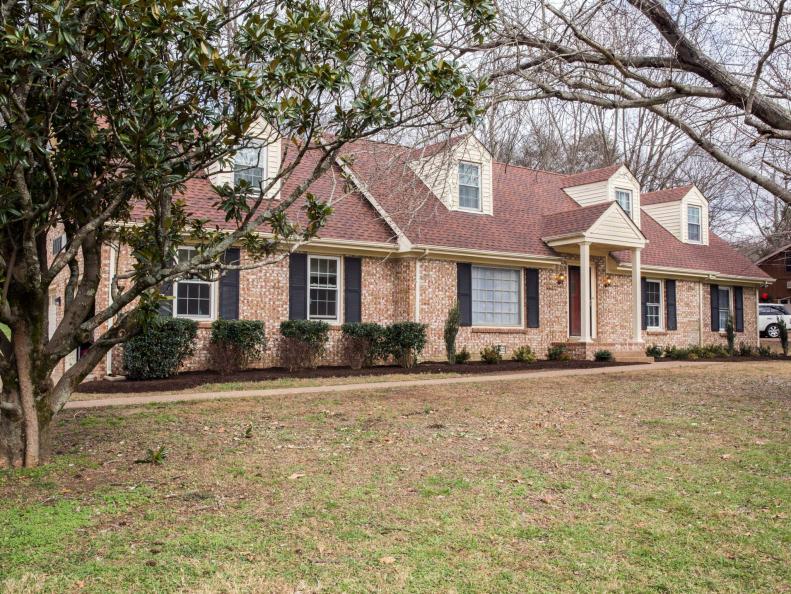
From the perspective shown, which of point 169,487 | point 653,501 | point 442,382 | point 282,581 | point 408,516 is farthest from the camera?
point 442,382

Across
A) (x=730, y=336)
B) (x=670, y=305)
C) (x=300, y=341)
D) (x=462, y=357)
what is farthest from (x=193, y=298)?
(x=730, y=336)

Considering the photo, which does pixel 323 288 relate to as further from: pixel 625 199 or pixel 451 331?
pixel 625 199

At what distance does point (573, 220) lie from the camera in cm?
1919

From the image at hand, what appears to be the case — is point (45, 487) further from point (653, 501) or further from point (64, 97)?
point (653, 501)

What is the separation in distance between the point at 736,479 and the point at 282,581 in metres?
→ 4.19

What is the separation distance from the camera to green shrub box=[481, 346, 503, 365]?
55.0 feet

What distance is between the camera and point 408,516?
192 inches

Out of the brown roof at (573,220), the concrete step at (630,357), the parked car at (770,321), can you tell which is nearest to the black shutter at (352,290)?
the brown roof at (573,220)

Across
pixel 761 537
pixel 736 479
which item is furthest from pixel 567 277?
pixel 761 537

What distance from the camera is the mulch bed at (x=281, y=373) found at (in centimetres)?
1166

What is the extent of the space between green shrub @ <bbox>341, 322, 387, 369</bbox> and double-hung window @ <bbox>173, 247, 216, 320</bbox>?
301 centimetres

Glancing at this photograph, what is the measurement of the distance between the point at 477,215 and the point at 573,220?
2785mm

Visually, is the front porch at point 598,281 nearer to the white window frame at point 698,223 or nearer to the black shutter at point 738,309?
the white window frame at point 698,223

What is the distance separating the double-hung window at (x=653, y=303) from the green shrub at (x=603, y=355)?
406 centimetres
